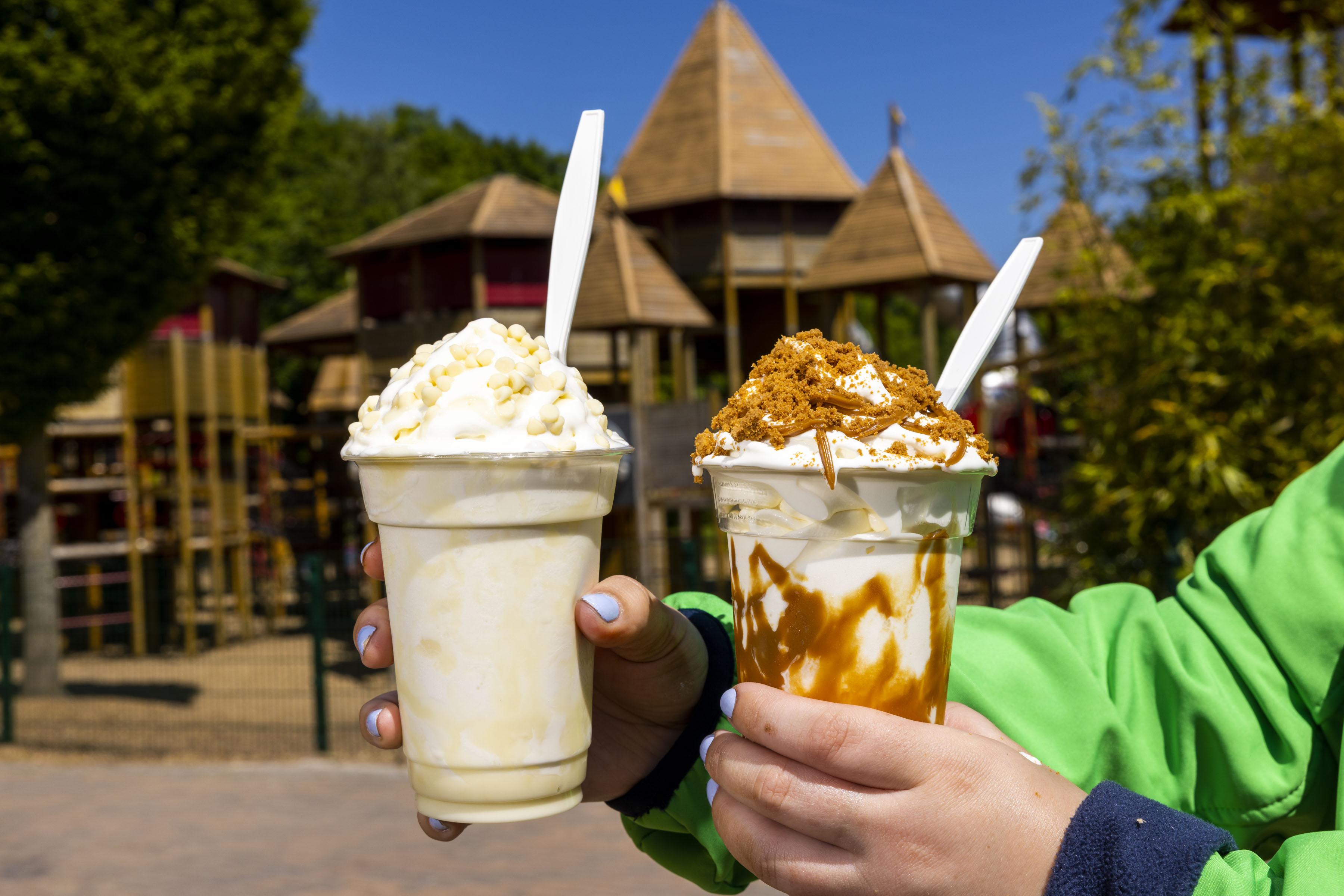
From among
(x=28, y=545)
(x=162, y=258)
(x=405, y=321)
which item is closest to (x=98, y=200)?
(x=162, y=258)

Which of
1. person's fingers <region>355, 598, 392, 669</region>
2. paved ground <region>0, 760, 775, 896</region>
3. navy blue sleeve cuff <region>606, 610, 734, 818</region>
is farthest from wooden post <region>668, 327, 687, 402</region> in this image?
person's fingers <region>355, 598, 392, 669</region>

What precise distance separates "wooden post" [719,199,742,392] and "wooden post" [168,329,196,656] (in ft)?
21.5

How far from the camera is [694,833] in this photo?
172 centimetres

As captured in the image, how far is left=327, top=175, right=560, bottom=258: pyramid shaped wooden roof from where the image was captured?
39.9 ft

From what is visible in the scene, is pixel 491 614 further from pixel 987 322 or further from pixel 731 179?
pixel 731 179

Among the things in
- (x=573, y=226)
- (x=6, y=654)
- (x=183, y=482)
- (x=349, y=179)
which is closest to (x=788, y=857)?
(x=573, y=226)

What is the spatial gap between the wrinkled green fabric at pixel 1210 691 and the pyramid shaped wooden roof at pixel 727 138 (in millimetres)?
11703

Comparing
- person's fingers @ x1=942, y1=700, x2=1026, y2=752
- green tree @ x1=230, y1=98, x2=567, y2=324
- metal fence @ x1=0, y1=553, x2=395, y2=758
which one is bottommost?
metal fence @ x1=0, y1=553, x2=395, y2=758

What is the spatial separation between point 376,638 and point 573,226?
622 millimetres

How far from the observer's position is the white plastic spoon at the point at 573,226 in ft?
4.70

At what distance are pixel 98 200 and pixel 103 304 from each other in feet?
2.90

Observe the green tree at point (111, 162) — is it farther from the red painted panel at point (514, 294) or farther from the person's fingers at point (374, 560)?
the person's fingers at point (374, 560)

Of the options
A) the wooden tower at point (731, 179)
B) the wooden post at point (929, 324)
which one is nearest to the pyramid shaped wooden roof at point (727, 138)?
the wooden tower at point (731, 179)

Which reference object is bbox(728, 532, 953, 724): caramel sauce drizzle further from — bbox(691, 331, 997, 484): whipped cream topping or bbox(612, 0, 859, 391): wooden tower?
bbox(612, 0, 859, 391): wooden tower
